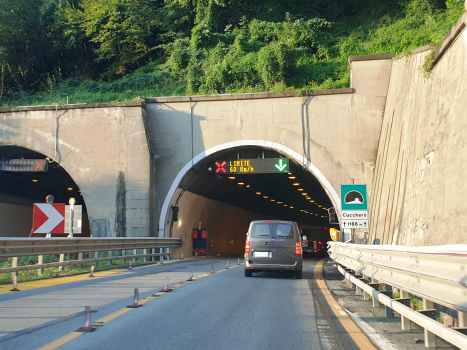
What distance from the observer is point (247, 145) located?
1071 inches

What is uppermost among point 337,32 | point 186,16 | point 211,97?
point 186,16

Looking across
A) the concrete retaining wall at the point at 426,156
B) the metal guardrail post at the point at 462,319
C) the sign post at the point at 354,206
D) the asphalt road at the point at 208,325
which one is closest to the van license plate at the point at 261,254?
the sign post at the point at 354,206

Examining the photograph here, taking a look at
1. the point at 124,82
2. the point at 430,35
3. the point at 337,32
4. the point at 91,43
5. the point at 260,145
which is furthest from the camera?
the point at 91,43

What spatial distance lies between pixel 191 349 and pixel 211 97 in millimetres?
22537

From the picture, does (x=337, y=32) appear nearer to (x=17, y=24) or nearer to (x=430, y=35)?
(x=430, y=35)

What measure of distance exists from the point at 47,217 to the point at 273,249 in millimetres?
6763

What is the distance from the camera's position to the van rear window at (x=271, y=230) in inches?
635

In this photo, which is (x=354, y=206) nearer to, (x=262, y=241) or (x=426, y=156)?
(x=426, y=156)

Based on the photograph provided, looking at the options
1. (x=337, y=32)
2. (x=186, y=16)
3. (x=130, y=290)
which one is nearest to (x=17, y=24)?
(x=186, y=16)

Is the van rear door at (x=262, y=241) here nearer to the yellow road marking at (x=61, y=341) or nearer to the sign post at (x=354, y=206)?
the sign post at (x=354, y=206)

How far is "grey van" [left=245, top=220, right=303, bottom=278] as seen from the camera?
15.9m

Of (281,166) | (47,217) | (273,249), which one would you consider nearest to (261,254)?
(273,249)

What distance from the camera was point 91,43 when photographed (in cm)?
4866

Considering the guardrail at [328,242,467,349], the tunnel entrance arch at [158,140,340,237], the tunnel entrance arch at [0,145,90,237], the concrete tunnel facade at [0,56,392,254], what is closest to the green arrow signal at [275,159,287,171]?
the tunnel entrance arch at [158,140,340,237]
